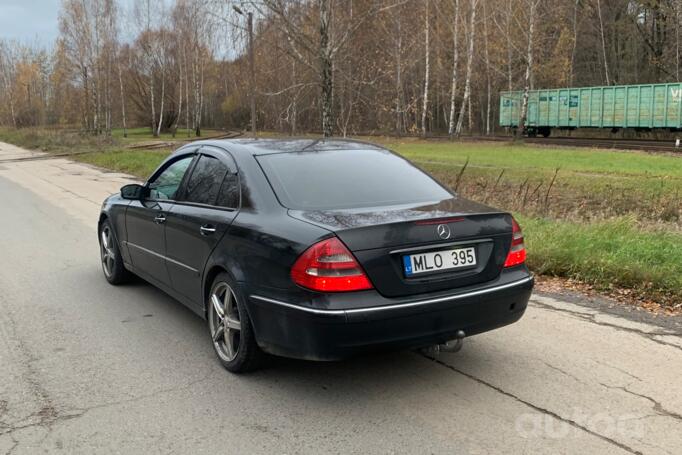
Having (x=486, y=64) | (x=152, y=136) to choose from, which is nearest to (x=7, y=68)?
(x=152, y=136)

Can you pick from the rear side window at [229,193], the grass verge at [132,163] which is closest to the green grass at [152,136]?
the grass verge at [132,163]

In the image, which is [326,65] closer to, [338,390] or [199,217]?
[199,217]

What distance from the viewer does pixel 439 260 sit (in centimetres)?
368

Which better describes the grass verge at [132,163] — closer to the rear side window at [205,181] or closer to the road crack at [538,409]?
the rear side window at [205,181]

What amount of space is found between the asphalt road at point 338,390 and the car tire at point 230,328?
113 mm

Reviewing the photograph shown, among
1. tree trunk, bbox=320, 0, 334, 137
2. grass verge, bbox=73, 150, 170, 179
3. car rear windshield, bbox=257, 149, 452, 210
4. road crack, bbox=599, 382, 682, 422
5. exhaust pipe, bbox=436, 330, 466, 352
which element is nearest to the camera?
road crack, bbox=599, 382, 682, 422

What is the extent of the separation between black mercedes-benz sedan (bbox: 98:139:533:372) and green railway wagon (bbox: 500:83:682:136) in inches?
1258

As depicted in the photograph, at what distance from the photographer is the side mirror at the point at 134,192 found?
220 inches

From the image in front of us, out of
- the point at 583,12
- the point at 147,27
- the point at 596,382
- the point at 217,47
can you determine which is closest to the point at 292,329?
the point at 596,382

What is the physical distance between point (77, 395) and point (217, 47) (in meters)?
16.3

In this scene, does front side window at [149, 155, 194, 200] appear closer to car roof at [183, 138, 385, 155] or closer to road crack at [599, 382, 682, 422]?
car roof at [183, 138, 385, 155]

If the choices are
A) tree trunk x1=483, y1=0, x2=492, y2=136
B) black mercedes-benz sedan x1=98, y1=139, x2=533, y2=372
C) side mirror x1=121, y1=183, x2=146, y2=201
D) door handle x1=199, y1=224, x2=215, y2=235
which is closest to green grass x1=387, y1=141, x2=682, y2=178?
black mercedes-benz sedan x1=98, y1=139, x2=533, y2=372

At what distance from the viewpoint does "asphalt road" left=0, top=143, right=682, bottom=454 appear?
10.6 feet

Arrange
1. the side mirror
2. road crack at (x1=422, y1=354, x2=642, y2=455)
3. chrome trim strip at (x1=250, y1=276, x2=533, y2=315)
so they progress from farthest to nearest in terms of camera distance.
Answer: the side mirror < chrome trim strip at (x1=250, y1=276, x2=533, y2=315) < road crack at (x1=422, y1=354, x2=642, y2=455)
